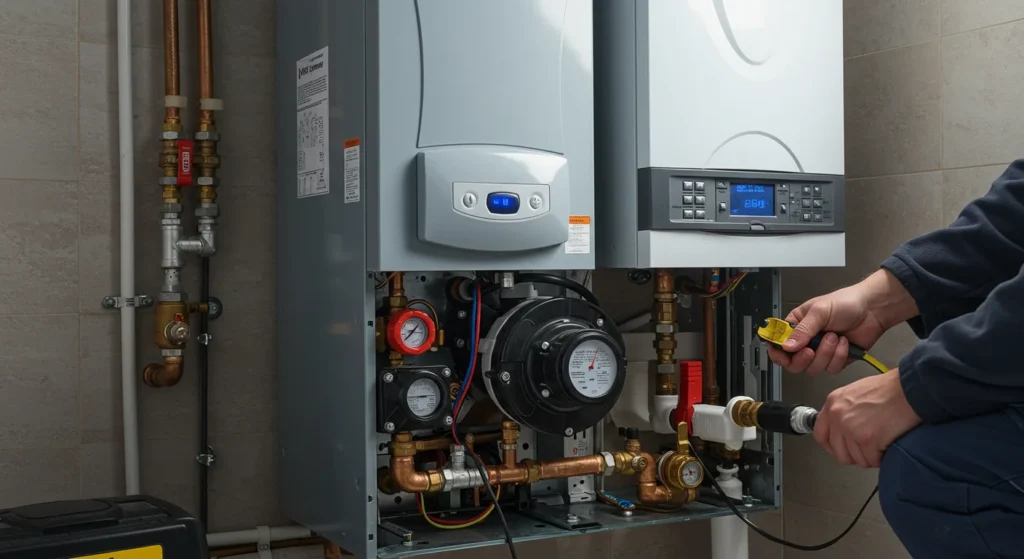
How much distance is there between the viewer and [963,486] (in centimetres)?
102

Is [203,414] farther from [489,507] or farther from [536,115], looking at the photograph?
[536,115]

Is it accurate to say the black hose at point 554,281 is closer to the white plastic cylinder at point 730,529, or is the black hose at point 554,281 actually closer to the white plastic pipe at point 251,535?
the white plastic cylinder at point 730,529

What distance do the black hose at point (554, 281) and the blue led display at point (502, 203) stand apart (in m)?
0.19

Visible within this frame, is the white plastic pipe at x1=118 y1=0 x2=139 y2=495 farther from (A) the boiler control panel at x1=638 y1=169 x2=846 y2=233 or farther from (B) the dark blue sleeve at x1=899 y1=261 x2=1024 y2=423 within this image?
(B) the dark blue sleeve at x1=899 y1=261 x2=1024 y2=423

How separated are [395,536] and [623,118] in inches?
32.9

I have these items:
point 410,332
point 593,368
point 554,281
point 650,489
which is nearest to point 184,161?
point 410,332

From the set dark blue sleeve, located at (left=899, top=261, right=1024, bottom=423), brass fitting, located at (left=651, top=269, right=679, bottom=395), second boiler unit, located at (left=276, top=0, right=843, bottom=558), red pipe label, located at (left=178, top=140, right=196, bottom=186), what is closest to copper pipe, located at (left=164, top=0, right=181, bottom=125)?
red pipe label, located at (left=178, top=140, right=196, bottom=186)

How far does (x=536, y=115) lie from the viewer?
165cm

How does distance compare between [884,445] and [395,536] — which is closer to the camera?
[884,445]

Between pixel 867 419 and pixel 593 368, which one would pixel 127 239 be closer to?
pixel 593 368

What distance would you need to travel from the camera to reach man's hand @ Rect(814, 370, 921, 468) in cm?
109

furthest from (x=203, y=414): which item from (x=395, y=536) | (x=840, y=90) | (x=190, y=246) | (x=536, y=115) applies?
(x=840, y=90)

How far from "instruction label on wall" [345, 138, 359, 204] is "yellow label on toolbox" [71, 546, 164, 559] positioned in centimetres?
60

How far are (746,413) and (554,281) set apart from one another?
429mm
